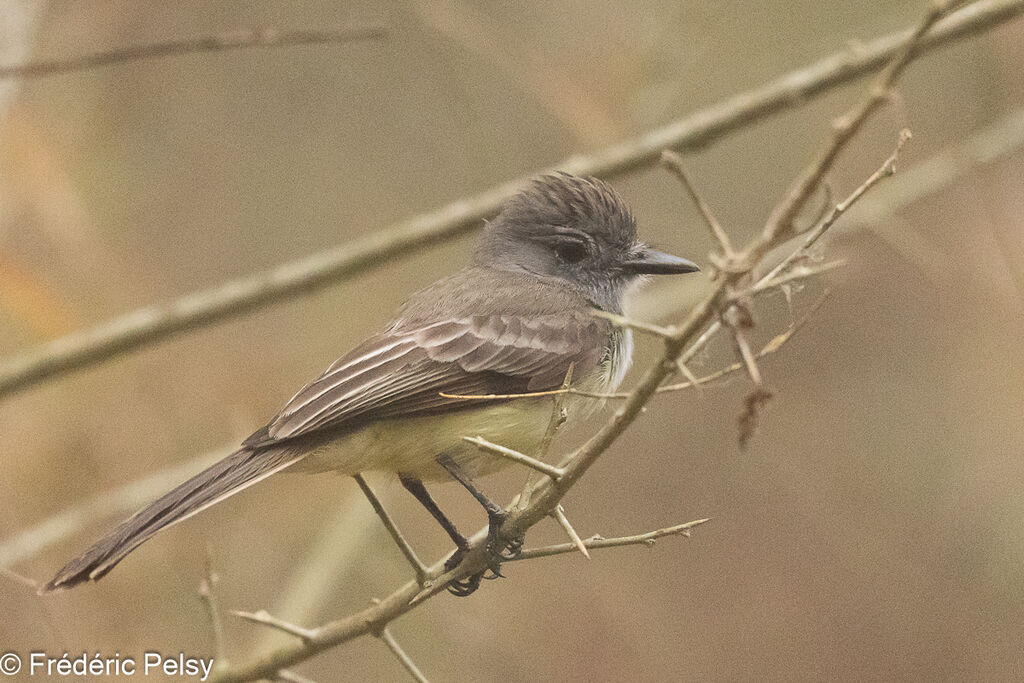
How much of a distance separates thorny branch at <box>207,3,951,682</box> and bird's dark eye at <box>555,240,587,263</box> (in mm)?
1598

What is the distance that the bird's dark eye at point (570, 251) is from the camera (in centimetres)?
487

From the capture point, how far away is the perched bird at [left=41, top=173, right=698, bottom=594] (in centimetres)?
374

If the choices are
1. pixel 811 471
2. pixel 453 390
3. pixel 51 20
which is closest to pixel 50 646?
pixel 453 390

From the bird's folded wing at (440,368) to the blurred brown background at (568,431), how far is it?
605 millimetres

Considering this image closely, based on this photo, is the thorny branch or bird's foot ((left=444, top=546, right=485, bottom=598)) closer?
the thorny branch

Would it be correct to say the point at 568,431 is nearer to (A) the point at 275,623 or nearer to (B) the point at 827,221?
(A) the point at 275,623

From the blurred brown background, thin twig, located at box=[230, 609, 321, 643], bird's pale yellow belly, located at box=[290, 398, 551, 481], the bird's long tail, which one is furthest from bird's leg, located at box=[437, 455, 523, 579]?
the blurred brown background

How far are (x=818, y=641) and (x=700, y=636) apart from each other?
0.60 metres

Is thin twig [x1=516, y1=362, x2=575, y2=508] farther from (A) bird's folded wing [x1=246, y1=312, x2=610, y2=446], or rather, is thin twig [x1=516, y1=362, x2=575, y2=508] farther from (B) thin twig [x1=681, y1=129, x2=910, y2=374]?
(A) bird's folded wing [x1=246, y1=312, x2=610, y2=446]

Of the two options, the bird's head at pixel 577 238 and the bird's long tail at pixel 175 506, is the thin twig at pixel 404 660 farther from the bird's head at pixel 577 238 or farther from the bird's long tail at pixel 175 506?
the bird's head at pixel 577 238

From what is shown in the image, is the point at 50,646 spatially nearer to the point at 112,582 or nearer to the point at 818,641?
the point at 112,582

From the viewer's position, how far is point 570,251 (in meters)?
4.91

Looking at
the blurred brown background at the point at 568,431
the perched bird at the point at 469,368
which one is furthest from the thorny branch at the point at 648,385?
the blurred brown background at the point at 568,431

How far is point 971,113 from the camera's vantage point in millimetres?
6176
